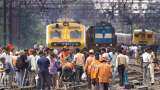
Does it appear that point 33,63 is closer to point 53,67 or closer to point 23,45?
point 53,67

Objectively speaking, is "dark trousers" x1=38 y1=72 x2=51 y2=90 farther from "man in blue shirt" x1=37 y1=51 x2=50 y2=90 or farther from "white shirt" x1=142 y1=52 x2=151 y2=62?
"white shirt" x1=142 y1=52 x2=151 y2=62

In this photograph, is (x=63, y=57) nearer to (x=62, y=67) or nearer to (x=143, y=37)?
(x=62, y=67)

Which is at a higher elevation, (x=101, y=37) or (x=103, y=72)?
(x=103, y=72)

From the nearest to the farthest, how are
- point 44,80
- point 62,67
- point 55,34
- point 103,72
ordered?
point 103,72 → point 44,80 → point 62,67 → point 55,34

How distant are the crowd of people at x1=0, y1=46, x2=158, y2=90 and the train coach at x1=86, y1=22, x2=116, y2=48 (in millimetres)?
16775

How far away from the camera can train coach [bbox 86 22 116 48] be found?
4684 cm

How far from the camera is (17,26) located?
64312mm

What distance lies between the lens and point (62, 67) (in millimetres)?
26656

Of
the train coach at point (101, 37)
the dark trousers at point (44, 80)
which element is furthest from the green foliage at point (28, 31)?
the dark trousers at point (44, 80)

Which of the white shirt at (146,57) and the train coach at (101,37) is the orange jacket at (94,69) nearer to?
the white shirt at (146,57)

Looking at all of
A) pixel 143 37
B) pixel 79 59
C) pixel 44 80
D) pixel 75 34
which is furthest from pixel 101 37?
pixel 44 80

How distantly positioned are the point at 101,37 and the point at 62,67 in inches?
826

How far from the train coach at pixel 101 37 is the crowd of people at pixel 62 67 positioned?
16775 mm

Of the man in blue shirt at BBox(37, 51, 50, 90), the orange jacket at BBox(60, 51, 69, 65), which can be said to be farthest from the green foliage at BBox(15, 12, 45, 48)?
the man in blue shirt at BBox(37, 51, 50, 90)
